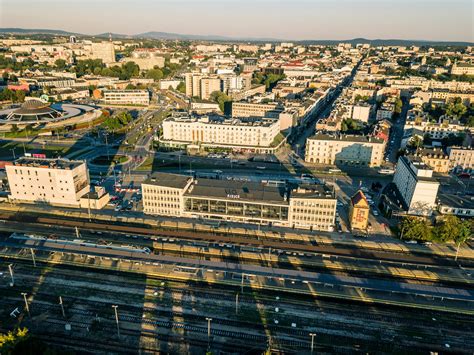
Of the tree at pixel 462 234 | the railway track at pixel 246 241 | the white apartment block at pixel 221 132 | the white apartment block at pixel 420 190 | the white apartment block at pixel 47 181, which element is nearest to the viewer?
the railway track at pixel 246 241

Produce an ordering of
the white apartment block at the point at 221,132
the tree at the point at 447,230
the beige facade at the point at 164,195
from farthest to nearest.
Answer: the white apartment block at the point at 221,132 → the beige facade at the point at 164,195 → the tree at the point at 447,230

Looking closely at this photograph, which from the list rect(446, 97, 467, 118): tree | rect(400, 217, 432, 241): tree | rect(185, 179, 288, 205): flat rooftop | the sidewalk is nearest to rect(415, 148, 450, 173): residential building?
rect(400, 217, 432, 241): tree

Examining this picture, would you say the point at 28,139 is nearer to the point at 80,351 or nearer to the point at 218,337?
the point at 80,351

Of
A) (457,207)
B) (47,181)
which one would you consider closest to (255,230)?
(457,207)

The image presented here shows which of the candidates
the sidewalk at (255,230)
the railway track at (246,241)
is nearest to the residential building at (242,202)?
the sidewalk at (255,230)

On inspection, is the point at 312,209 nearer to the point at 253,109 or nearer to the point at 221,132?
the point at 221,132

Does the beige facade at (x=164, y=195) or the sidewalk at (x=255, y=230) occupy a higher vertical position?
the beige facade at (x=164, y=195)

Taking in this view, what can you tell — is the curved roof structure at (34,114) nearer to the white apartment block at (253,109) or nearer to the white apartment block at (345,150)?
the white apartment block at (253,109)
